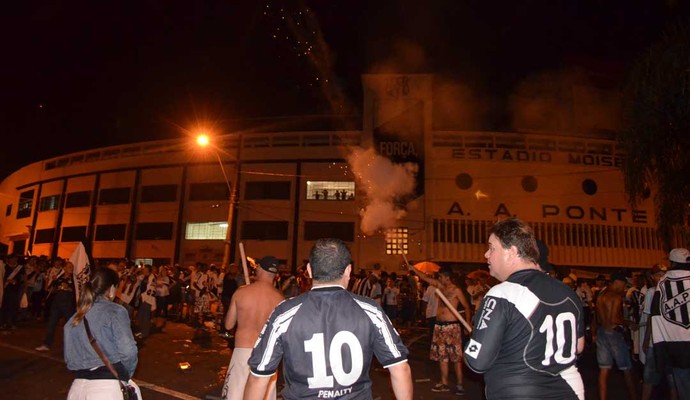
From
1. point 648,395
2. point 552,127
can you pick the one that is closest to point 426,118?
point 552,127

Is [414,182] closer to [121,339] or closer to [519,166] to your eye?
[519,166]

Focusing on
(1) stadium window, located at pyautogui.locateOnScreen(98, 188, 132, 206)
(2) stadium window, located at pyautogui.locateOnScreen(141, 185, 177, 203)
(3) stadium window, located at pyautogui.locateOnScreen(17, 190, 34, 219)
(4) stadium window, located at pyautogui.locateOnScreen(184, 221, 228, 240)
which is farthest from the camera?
(3) stadium window, located at pyautogui.locateOnScreen(17, 190, 34, 219)

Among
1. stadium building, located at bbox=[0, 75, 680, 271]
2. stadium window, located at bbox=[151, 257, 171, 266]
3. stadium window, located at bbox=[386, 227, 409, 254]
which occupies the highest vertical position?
stadium building, located at bbox=[0, 75, 680, 271]

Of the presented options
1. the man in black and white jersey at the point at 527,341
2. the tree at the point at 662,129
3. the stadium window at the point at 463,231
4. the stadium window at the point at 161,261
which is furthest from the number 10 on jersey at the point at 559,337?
the stadium window at the point at 161,261

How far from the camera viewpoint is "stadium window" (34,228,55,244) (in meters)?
38.5

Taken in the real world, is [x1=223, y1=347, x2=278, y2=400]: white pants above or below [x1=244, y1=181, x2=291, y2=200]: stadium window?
below

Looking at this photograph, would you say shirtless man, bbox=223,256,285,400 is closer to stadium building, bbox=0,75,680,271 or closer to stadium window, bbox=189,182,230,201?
stadium building, bbox=0,75,680,271

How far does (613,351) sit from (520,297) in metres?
5.04

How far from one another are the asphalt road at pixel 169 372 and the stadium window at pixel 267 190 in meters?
19.6

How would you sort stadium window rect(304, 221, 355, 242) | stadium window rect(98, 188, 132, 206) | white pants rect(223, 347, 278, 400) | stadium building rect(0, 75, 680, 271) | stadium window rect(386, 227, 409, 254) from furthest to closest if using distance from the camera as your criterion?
stadium window rect(98, 188, 132, 206) → stadium window rect(304, 221, 355, 242) → stadium building rect(0, 75, 680, 271) → stadium window rect(386, 227, 409, 254) → white pants rect(223, 347, 278, 400)

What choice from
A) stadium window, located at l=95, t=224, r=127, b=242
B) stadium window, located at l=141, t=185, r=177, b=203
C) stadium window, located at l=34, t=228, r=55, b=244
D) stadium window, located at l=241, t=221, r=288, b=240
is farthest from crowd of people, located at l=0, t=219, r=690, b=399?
stadium window, located at l=34, t=228, r=55, b=244

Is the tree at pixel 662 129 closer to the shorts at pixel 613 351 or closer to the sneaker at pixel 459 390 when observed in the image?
the shorts at pixel 613 351

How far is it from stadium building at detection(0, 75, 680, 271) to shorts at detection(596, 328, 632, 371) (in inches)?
860

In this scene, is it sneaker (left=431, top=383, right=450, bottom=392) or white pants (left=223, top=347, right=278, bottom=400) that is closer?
white pants (left=223, top=347, right=278, bottom=400)
